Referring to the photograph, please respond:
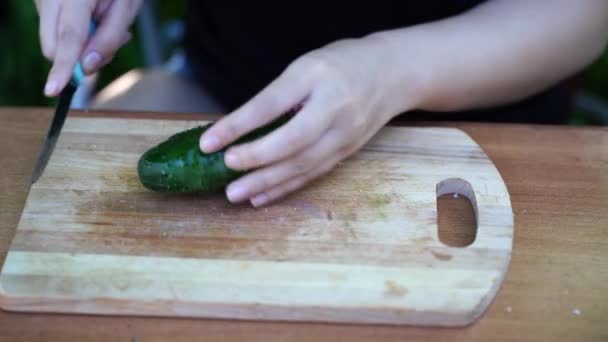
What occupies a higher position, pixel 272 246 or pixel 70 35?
pixel 70 35

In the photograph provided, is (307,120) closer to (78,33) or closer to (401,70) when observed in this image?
(401,70)

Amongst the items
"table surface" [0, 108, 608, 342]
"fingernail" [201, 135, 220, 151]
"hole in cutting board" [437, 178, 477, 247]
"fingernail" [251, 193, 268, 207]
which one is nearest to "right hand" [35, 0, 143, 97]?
"table surface" [0, 108, 608, 342]

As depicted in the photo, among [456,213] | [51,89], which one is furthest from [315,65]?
[51,89]

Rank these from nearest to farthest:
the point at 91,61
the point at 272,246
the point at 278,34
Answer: the point at 272,246 → the point at 91,61 → the point at 278,34

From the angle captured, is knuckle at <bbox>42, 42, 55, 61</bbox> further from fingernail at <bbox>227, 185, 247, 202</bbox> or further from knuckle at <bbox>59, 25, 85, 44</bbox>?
fingernail at <bbox>227, 185, 247, 202</bbox>

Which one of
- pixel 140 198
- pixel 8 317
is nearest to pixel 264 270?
pixel 140 198

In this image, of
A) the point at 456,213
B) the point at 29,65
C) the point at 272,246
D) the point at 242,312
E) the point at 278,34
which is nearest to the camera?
the point at 242,312
